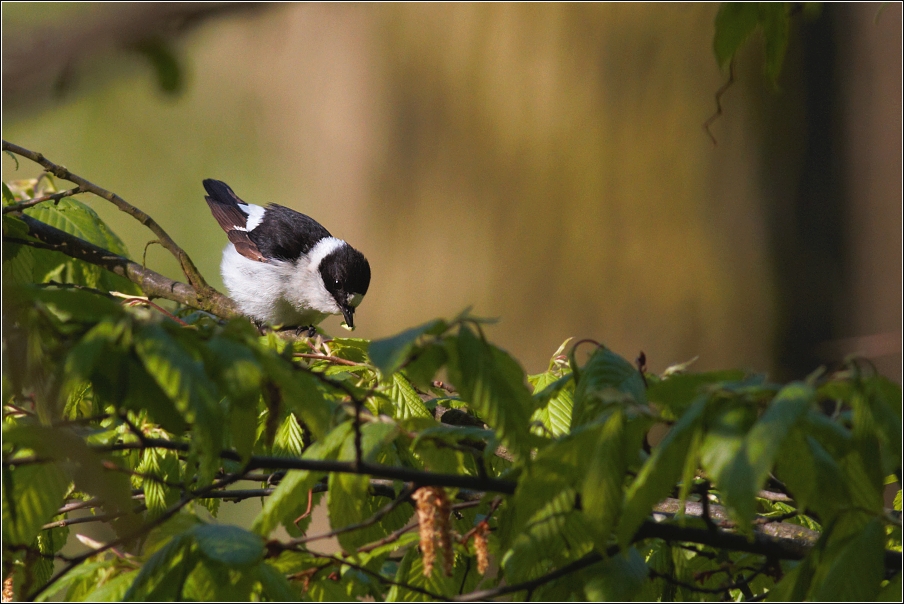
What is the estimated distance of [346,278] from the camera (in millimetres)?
5305

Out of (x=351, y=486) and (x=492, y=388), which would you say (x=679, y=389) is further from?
(x=351, y=486)

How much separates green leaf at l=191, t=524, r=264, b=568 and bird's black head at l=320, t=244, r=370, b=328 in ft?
13.4

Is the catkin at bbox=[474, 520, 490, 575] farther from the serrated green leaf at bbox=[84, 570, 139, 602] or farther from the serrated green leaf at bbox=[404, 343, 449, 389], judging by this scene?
the serrated green leaf at bbox=[84, 570, 139, 602]

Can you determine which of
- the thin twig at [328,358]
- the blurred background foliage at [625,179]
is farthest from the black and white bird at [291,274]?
the thin twig at [328,358]

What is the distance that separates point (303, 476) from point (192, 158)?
8886 millimetres

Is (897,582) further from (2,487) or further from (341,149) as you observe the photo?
(341,149)

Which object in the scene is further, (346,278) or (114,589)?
(346,278)

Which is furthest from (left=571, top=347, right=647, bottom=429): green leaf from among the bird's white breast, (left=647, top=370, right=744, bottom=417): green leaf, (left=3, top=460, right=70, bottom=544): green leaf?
the bird's white breast

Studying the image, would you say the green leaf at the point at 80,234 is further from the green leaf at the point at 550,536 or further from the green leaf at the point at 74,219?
the green leaf at the point at 550,536

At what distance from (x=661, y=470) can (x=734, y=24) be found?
0.97 m

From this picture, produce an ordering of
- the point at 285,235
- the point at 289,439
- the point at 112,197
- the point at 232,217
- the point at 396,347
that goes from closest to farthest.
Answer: the point at 396,347
the point at 289,439
the point at 112,197
the point at 285,235
the point at 232,217

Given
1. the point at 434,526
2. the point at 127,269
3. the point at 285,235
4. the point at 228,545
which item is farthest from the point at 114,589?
the point at 285,235

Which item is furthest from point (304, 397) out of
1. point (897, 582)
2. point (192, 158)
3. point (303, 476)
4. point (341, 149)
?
point (192, 158)

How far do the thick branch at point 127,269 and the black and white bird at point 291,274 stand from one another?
1569 mm
